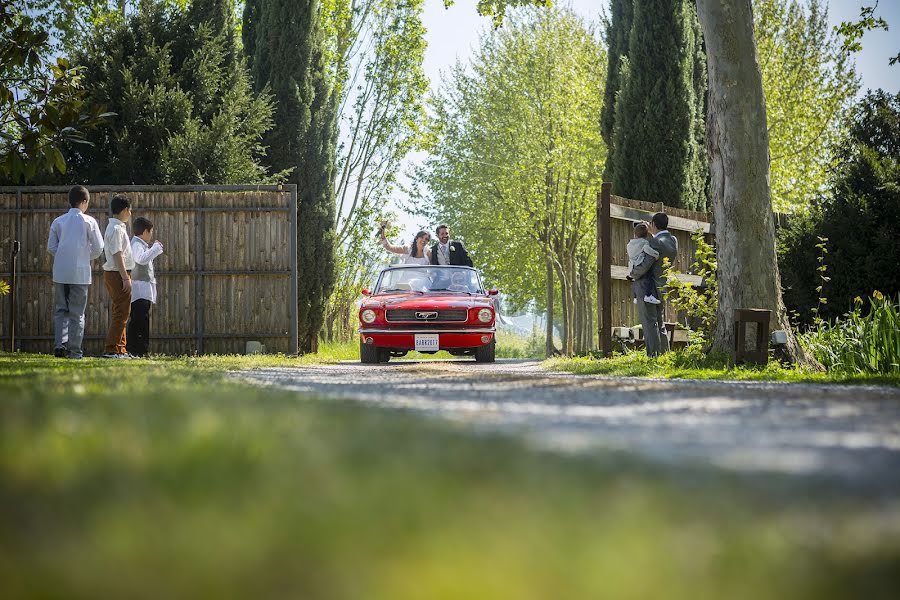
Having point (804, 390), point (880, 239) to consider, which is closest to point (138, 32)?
point (880, 239)

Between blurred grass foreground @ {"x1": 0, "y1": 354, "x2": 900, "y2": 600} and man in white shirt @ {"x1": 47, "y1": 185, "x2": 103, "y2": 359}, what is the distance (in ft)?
37.0

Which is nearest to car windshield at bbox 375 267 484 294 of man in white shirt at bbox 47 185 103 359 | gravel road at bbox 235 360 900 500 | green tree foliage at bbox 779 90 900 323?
man in white shirt at bbox 47 185 103 359

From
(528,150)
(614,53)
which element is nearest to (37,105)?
(614,53)

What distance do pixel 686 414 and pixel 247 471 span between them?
2.87 metres

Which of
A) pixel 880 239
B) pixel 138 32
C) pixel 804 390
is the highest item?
pixel 138 32

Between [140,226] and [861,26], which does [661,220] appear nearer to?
[861,26]

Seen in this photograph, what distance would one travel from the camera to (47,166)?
33.0ft

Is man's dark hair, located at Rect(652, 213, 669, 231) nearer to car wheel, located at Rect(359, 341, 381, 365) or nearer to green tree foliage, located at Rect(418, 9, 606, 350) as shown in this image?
car wheel, located at Rect(359, 341, 381, 365)

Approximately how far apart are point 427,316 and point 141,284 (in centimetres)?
430

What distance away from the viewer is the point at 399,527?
5.69ft

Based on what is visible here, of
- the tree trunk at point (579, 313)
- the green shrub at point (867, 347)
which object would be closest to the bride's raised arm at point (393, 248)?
the green shrub at point (867, 347)

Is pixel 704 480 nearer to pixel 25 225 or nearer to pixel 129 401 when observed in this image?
pixel 129 401

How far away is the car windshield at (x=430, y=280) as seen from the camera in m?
16.8

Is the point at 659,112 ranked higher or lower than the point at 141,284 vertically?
higher
